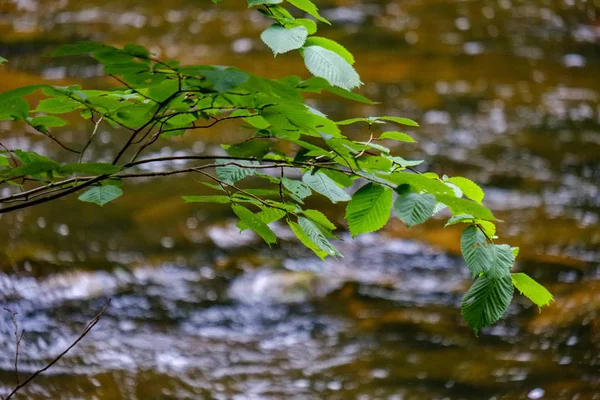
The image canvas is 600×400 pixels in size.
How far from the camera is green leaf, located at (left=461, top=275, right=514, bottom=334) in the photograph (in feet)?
3.77

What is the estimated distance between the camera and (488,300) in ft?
3.79

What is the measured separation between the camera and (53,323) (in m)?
4.06

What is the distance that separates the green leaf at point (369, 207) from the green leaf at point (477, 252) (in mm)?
158

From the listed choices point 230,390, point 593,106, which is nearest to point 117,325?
point 230,390

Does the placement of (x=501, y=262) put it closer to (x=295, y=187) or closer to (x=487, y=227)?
(x=487, y=227)

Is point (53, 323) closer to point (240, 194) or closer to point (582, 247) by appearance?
point (240, 194)

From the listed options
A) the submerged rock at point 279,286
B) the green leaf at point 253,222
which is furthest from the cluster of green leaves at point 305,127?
the submerged rock at point 279,286

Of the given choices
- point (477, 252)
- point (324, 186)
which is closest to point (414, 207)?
point (477, 252)

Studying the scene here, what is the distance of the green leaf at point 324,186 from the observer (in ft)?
4.28

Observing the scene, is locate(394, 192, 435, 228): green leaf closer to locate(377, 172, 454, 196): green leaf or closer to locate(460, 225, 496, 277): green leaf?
locate(377, 172, 454, 196): green leaf

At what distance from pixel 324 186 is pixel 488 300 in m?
0.40

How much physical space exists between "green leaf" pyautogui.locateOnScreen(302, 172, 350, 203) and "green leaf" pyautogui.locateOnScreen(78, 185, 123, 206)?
42 centimetres

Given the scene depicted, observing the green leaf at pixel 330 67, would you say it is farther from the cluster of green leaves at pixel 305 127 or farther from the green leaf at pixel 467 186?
the green leaf at pixel 467 186

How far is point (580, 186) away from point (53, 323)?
5075mm
